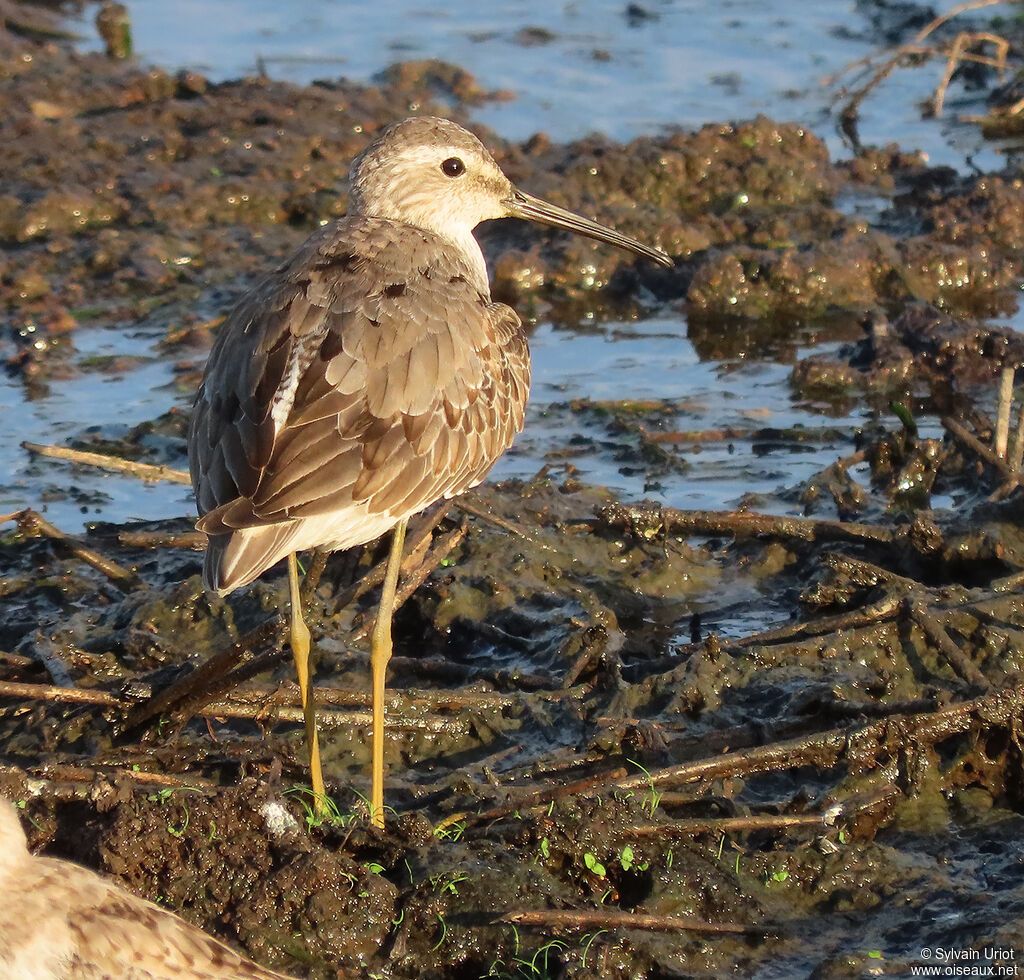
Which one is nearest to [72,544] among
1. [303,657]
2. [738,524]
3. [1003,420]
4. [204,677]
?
[204,677]

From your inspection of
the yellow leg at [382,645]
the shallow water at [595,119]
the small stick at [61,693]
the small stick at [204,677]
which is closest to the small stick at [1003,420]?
the shallow water at [595,119]

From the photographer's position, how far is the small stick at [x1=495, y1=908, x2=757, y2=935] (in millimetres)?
4328

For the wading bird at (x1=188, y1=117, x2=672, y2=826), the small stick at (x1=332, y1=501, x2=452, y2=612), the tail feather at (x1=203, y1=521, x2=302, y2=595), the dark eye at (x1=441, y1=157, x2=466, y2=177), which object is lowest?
the small stick at (x1=332, y1=501, x2=452, y2=612)

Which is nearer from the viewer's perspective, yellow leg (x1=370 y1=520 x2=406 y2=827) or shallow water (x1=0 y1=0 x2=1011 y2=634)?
yellow leg (x1=370 y1=520 x2=406 y2=827)

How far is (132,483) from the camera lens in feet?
24.3

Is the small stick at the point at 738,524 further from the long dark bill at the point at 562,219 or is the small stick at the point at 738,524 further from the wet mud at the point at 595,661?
the long dark bill at the point at 562,219

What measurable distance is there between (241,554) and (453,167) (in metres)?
2.29

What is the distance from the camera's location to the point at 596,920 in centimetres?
435

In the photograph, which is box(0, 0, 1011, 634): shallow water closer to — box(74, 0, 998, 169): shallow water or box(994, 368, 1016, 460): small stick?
box(74, 0, 998, 169): shallow water

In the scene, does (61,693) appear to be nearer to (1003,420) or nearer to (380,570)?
(380,570)

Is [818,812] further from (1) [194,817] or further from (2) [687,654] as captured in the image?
(1) [194,817]

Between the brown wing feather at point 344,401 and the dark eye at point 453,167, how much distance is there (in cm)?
78

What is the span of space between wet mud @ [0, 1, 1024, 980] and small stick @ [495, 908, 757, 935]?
2cm

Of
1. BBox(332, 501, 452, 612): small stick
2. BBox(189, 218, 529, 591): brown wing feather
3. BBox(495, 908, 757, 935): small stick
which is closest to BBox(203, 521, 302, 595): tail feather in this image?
BBox(189, 218, 529, 591): brown wing feather
